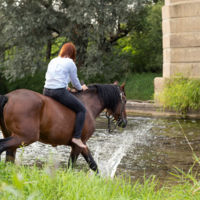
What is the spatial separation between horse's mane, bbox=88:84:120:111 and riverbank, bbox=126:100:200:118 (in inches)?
343

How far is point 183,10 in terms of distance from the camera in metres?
15.1

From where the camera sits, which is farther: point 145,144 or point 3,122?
point 145,144

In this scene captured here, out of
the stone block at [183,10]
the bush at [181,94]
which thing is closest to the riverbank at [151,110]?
the bush at [181,94]

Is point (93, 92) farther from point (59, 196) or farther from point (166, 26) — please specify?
point (166, 26)

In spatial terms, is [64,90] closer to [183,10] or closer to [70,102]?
[70,102]

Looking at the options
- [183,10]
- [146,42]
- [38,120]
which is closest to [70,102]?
[38,120]

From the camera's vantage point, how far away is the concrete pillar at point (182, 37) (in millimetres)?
15039

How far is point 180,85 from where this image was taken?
552 inches

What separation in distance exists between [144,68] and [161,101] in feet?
92.9

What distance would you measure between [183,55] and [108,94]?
34.0 ft

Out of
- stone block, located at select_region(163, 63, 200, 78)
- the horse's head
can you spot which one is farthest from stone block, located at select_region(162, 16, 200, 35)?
the horse's head

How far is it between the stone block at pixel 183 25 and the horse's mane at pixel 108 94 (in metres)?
10.2

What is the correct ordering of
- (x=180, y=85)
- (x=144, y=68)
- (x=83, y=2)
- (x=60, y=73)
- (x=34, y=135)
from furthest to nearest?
(x=144, y=68), (x=83, y=2), (x=180, y=85), (x=60, y=73), (x=34, y=135)

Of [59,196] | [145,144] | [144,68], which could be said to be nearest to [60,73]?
[59,196]
